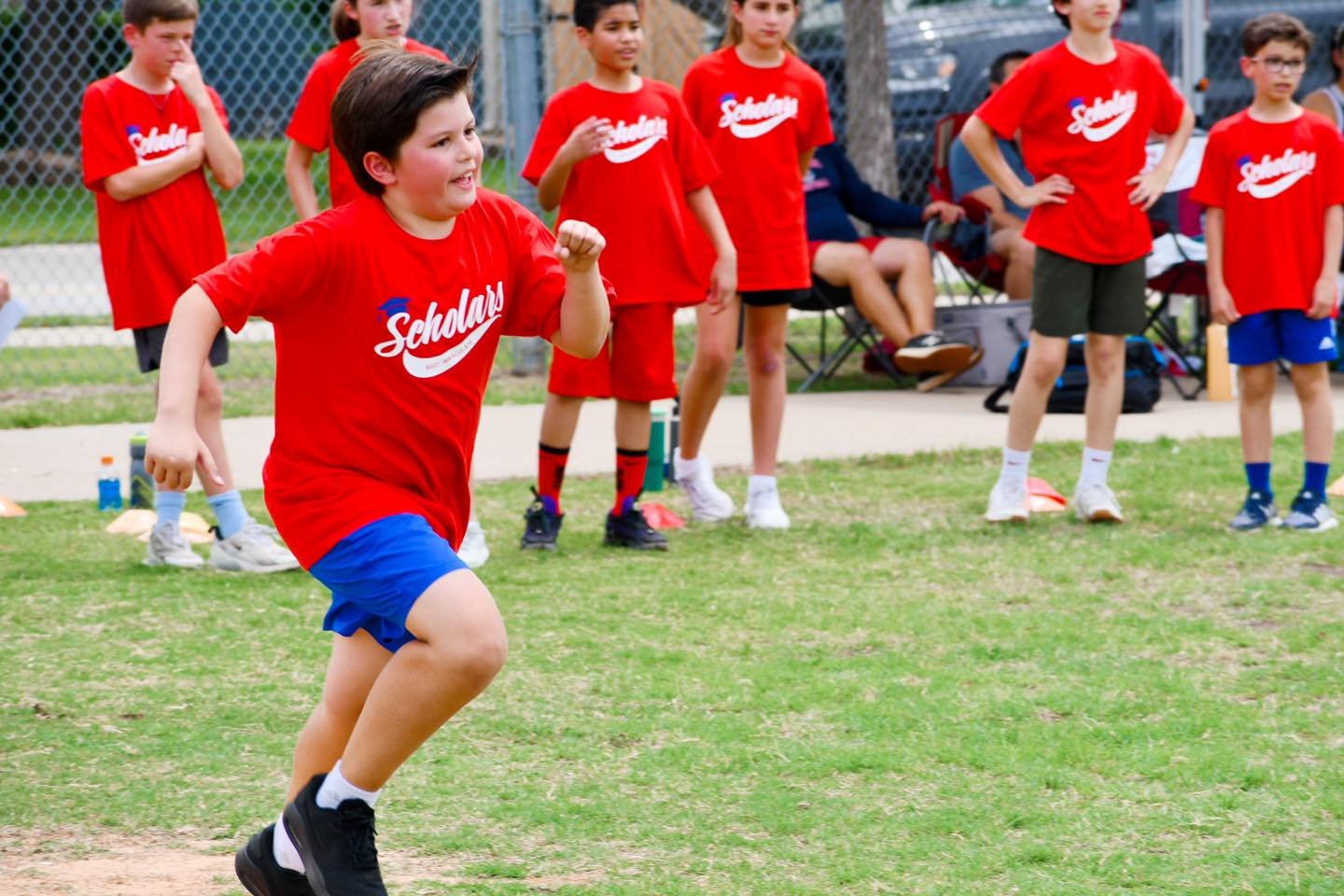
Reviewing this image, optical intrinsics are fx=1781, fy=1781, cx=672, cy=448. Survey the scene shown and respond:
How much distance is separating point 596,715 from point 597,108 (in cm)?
252

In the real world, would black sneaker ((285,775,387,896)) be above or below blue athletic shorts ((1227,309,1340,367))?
below

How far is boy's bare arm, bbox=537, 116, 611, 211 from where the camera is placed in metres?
5.32

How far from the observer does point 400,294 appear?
3.04m

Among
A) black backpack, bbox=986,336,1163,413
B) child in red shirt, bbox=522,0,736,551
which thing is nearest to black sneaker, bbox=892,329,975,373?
black backpack, bbox=986,336,1163,413

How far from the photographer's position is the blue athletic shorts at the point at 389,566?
9.60ft

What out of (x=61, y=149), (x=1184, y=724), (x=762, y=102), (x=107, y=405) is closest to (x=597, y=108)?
(x=762, y=102)

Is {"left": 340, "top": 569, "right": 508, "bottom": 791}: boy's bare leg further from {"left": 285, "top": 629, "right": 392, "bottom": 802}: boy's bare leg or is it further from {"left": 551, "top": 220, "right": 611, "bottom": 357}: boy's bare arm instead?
{"left": 551, "top": 220, "right": 611, "bottom": 357}: boy's bare arm

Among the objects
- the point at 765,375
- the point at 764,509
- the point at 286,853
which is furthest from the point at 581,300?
the point at 765,375

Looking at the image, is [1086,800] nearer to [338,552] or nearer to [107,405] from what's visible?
[338,552]

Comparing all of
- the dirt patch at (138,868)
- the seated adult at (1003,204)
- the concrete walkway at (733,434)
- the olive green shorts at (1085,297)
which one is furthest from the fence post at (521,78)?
the dirt patch at (138,868)

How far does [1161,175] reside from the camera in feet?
20.9

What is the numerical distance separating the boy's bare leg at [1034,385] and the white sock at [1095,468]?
0.71 feet

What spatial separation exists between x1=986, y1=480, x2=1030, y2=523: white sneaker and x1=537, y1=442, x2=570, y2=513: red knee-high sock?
1586 millimetres

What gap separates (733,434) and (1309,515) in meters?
2.98
